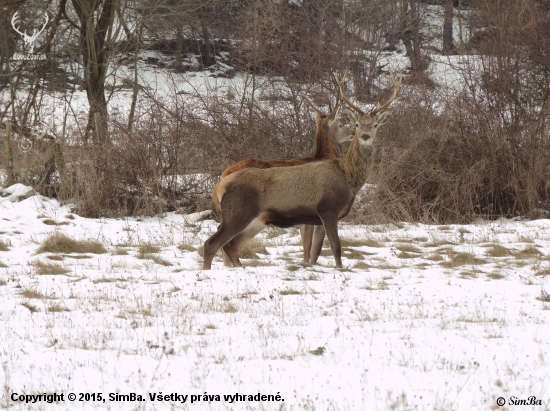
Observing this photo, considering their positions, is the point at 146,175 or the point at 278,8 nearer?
the point at 146,175

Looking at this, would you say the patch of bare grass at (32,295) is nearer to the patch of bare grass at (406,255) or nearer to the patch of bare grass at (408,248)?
the patch of bare grass at (406,255)

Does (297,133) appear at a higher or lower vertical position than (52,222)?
higher

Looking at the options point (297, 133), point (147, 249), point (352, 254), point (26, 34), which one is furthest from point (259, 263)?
point (26, 34)

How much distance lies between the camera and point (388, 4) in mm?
22875

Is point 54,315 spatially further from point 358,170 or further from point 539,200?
point 539,200

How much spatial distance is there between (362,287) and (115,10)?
1262 cm

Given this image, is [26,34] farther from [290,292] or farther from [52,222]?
[290,292]

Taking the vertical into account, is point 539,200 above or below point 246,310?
above

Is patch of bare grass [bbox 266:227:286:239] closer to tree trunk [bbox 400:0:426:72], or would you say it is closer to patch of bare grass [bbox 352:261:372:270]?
patch of bare grass [bbox 352:261:372:270]

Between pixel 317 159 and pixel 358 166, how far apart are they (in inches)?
53.4

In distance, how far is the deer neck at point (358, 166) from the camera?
31.3ft

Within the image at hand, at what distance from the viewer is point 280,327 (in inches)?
230

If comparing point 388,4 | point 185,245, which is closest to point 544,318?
point 185,245

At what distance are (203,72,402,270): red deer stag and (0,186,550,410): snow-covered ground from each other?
0.50 metres
